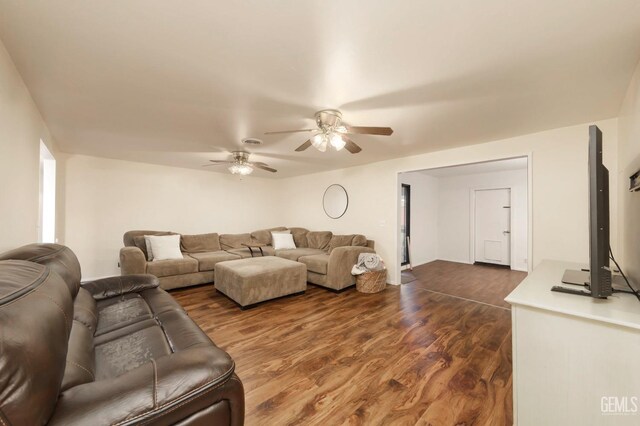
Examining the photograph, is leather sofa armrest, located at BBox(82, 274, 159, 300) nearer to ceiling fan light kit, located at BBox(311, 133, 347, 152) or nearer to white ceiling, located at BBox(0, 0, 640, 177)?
white ceiling, located at BBox(0, 0, 640, 177)

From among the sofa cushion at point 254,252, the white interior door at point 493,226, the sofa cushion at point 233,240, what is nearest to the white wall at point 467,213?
the white interior door at point 493,226

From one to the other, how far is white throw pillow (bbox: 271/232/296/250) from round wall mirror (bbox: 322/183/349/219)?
1.01 m

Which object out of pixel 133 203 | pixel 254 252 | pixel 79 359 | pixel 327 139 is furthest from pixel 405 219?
pixel 79 359

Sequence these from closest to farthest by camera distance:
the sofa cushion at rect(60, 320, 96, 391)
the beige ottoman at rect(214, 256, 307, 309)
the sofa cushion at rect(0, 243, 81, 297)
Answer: the sofa cushion at rect(60, 320, 96, 391)
the sofa cushion at rect(0, 243, 81, 297)
the beige ottoman at rect(214, 256, 307, 309)

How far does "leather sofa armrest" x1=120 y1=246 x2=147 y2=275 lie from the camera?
373 centimetres

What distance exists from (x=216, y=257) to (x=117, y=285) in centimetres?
233

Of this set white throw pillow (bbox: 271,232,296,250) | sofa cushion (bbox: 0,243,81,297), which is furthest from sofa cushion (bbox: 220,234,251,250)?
sofa cushion (bbox: 0,243,81,297)

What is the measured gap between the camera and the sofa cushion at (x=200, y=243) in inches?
189

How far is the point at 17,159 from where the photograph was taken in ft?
6.00

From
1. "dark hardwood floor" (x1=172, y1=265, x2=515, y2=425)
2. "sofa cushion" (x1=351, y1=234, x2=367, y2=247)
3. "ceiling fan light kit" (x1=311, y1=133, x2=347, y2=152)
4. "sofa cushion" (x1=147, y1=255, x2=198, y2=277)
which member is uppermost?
"ceiling fan light kit" (x1=311, y1=133, x2=347, y2=152)

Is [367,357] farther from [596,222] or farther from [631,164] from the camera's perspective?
[631,164]

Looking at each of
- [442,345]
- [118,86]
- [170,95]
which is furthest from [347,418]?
[118,86]

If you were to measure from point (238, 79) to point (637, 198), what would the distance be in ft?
9.03

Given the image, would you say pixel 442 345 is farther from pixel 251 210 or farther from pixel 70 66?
pixel 251 210
